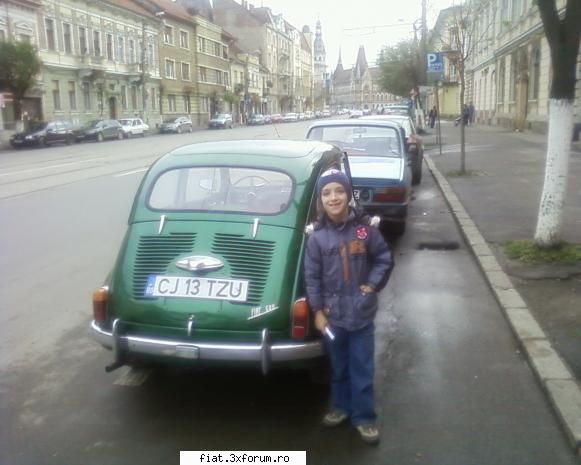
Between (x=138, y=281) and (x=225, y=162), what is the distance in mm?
1147

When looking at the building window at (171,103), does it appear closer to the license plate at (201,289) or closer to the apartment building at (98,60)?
the apartment building at (98,60)

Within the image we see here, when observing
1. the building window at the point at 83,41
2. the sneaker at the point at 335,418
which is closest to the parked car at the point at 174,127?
the building window at the point at 83,41

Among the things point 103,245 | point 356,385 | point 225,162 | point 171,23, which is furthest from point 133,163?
point 171,23

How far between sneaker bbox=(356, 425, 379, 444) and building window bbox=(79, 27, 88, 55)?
51.1 meters

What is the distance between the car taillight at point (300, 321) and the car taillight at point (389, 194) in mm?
5077

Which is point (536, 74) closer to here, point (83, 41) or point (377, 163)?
point (377, 163)

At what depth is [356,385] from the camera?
381 cm

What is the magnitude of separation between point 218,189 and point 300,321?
1386 millimetres

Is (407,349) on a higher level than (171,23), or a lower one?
lower

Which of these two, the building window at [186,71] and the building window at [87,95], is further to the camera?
the building window at [186,71]

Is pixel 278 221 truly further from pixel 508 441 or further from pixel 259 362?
pixel 508 441

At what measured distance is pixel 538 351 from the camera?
4.82 meters

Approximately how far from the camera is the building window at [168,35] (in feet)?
217

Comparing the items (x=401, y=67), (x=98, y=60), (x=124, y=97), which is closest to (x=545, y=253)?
(x=401, y=67)
